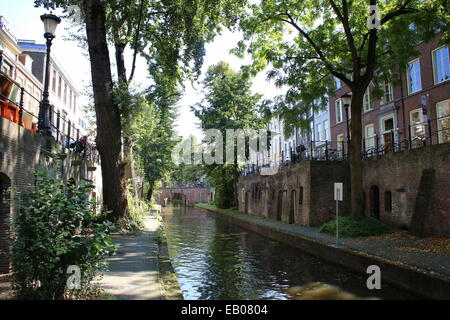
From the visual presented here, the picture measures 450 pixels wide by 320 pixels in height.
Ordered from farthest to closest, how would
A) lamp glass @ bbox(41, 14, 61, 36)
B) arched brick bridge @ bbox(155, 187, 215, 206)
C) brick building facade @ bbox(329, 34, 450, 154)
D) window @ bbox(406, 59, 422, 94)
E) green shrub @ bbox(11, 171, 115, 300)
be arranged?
arched brick bridge @ bbox(155, 187, 215, 206)
window @ bbox(406, 59, 422, 94)
brick building facade @ bbox(329, 34, 450, 154)
lamp glass @ bbox(41, 14, 61, 36)
green shrub @ bbox(11, 171, 115, 300)

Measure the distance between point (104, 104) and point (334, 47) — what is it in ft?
33.4

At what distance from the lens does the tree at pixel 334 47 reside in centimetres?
1444

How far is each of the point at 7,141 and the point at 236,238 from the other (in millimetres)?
14819

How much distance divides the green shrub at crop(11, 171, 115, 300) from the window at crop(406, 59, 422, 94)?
21527 millimetres

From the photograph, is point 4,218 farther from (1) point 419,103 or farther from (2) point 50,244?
(1) point 419,103

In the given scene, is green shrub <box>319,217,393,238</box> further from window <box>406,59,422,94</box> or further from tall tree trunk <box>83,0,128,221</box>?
window <box>406,59,422,94</box>

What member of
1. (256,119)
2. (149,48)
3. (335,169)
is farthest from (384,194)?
(256,119)

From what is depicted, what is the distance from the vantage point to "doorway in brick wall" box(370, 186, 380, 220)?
18.3 meters

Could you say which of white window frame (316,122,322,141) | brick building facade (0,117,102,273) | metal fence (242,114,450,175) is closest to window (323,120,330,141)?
white window frame (316,122,322,141)

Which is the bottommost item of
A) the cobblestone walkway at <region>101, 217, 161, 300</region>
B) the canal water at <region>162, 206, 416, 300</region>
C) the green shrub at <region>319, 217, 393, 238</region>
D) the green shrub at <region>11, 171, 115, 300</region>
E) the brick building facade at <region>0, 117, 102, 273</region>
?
the canal water at <region>162, 206, 416, 300</region>

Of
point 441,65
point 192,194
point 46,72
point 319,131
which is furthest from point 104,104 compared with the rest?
point 192,194

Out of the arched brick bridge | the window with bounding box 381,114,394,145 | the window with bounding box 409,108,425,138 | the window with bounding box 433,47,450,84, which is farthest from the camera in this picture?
the arched brick bridge

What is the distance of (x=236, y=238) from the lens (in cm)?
2027
